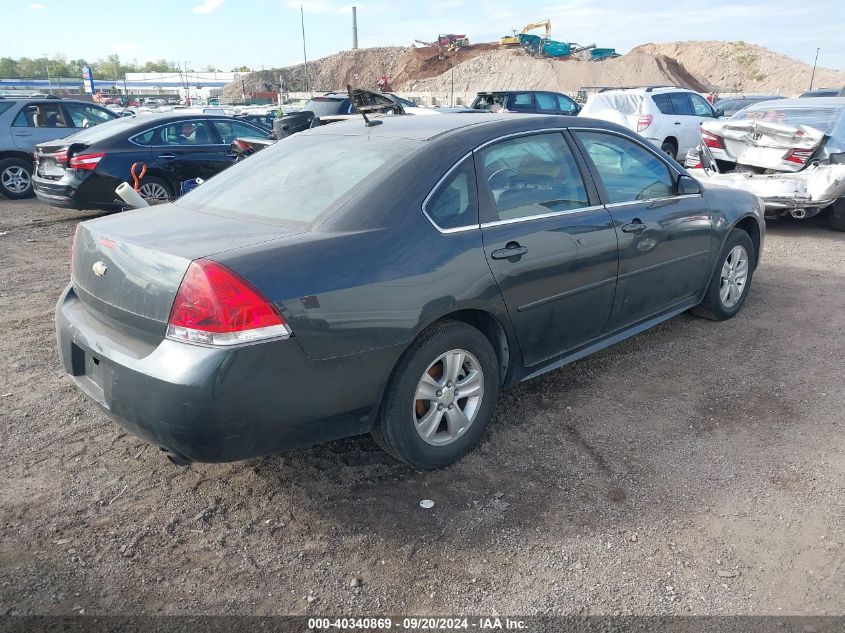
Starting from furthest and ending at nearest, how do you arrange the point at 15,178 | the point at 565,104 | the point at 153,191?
1. the point at 565,104
2. the point at 15,178
3. the point at 153,191

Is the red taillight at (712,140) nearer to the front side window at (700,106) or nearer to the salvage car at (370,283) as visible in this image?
the salvage car at (370,283)

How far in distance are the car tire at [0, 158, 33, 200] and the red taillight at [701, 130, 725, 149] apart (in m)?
11.0

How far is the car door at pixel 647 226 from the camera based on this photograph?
401 cm

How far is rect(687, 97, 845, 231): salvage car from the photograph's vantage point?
7.93 metres

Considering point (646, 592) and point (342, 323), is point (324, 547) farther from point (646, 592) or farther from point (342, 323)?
point (646, 592)

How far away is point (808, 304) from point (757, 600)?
407 centimetres

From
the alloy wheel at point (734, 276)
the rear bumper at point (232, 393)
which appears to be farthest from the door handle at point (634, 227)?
the rear bumper at point (232, 393)

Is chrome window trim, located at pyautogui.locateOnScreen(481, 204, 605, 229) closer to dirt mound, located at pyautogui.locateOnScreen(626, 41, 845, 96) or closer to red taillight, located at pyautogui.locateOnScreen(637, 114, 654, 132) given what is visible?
red taillight, located at pyautogui.locateOnScreen(637, 114, 654, 132)

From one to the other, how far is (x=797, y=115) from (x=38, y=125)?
12.1 meters

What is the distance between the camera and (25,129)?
1161 centimetres

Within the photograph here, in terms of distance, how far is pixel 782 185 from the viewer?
26.3 feet

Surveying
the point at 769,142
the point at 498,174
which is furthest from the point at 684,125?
the point at 498,174

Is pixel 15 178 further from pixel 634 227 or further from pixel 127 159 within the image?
pixel 634 227

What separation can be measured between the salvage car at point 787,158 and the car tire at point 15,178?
427 inches
